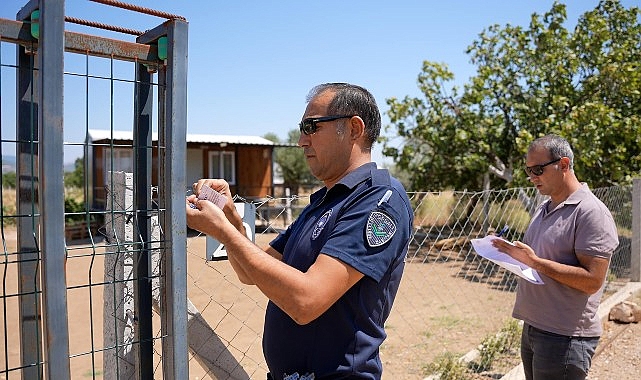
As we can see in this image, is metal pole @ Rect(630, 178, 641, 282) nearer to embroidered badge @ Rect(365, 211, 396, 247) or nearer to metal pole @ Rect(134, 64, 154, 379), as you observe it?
embroidered badge @ Rect(365, 211, 396, 247)

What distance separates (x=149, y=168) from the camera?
1803 millimetres

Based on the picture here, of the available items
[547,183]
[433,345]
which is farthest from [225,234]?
[433,345]

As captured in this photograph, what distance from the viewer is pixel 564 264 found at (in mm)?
2951

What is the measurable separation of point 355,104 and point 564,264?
5.52 ft

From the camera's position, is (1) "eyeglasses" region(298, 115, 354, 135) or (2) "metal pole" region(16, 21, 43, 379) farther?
(1) "eyeglasses" region(298, 115, 354, 135)

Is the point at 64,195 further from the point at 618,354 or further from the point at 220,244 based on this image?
the point at 618,354

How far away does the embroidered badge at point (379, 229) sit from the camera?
1688 mm

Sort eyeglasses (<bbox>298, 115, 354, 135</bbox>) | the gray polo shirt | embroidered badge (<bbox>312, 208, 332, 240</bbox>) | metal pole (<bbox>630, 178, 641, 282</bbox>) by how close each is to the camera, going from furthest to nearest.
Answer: metal pole (<bbox>630, 178, 641, 282</bbox>), the gray polo shirt, eyeglasses (<bbox>298, 115, 354, 135</bbox>), embroidered badge (<bbox>312, 208, 332, 240</bbox>)

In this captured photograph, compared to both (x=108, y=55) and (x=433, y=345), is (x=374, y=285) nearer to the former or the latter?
(x=108, y=55)

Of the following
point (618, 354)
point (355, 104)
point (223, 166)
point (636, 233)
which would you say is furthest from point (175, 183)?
point (223, 166)

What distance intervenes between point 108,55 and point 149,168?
36cm

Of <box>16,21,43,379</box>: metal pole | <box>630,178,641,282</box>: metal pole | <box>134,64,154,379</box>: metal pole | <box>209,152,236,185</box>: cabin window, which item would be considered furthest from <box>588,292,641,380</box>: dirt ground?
<box>209,152,236,185</box>: cabin window

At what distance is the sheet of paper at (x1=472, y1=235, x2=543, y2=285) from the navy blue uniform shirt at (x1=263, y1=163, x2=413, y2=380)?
136 centimetres

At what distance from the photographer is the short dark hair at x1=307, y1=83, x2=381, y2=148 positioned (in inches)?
75.4
